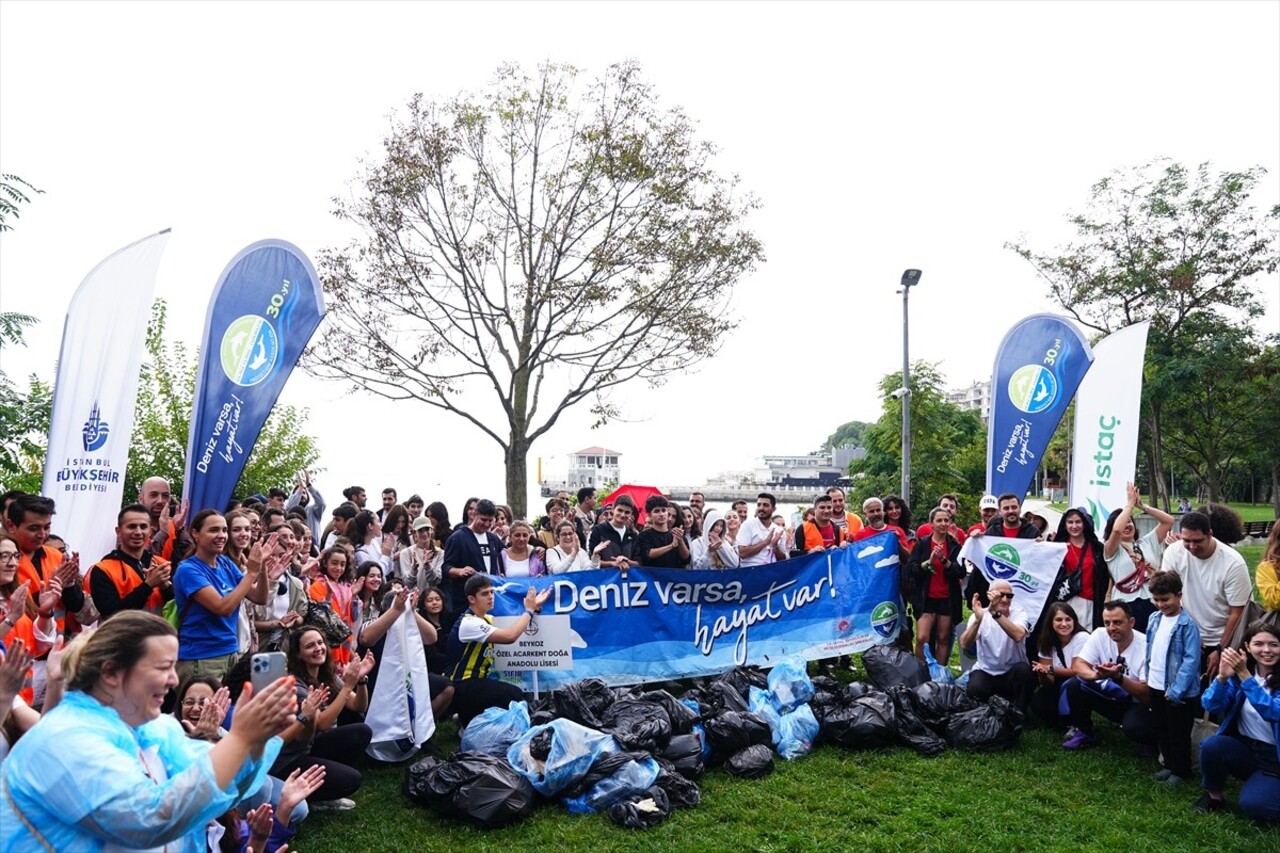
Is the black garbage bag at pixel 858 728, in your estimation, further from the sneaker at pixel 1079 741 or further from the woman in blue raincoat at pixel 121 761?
the woman in blue raincoat at pixel 121 761

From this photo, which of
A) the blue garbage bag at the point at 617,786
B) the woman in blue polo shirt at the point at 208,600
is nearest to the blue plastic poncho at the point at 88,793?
the woman in blue polo shirt at the point at 208,600

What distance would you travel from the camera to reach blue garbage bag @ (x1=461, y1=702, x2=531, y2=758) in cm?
618

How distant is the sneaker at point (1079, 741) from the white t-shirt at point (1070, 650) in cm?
52

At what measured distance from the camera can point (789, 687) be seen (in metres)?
7.31

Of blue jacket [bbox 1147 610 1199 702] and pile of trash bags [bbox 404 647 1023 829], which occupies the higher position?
blue jacket [bbox 1147 610 1199 702]

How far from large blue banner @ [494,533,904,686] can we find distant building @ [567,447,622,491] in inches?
1070

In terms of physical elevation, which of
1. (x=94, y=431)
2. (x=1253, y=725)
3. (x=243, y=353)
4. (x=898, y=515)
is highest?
(x=243, y=353)

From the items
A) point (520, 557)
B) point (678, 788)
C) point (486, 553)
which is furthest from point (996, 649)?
point (486, 553)

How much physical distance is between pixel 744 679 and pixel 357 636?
3203 millimetres

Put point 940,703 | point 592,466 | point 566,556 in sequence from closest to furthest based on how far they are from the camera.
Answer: point 940,703, point 566,556, point 592,466

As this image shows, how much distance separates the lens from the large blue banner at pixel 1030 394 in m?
10.3

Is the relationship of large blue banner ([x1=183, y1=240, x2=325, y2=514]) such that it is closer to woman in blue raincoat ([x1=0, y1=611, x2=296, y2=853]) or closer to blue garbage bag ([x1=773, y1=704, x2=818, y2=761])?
blue garbage bag ([x1=773, y1=704, x2=818, y2=761])

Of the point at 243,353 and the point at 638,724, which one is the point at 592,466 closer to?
the point at 243,353

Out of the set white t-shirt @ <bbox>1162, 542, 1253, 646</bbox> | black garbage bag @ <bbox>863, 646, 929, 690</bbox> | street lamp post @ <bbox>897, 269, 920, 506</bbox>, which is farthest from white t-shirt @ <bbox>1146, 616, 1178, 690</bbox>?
street lamp post @ <bbox>897, 269, 920, 506</bbox>
